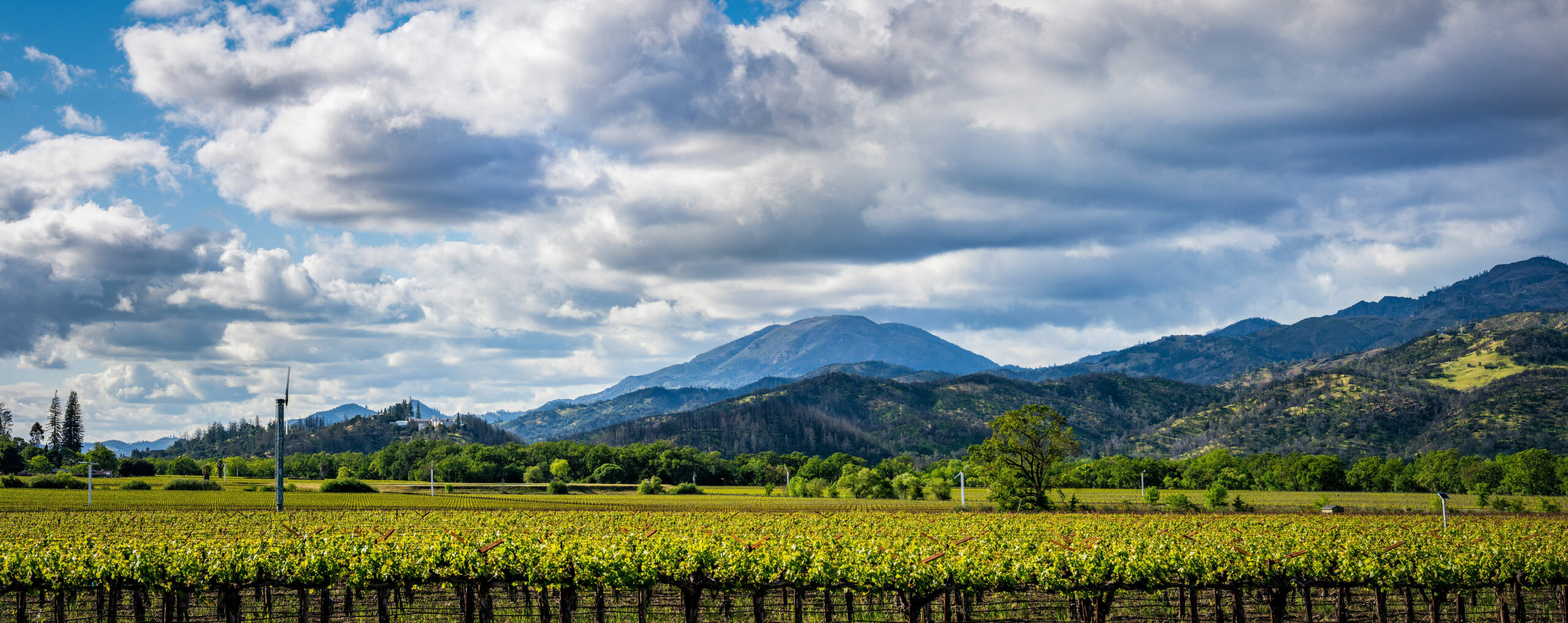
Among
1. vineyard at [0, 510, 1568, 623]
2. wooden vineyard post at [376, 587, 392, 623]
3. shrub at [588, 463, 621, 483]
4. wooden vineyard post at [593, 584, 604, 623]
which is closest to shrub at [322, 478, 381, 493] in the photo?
shrub at [588, 463, 621, 483]

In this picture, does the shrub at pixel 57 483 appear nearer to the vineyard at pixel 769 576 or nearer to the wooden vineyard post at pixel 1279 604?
the vineyard at pixel 769 576

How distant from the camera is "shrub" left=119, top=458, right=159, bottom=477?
177125mm

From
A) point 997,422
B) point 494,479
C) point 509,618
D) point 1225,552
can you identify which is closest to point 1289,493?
point 997,422

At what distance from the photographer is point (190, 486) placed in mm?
129500

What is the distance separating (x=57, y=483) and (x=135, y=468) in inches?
2541

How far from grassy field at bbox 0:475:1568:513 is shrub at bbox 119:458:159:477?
32085 mm

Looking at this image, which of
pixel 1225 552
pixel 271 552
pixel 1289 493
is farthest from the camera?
pixel 1289 493

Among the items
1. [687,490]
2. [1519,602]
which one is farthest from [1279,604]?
[687,490]

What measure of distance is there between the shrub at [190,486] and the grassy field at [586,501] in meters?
1.84

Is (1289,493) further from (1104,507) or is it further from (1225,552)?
(1225,552)

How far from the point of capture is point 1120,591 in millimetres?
41156

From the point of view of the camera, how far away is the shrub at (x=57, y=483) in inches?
4763

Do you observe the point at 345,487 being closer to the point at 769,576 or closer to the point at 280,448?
the point at 280,448

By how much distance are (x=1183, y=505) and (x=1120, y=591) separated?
63046 mm
